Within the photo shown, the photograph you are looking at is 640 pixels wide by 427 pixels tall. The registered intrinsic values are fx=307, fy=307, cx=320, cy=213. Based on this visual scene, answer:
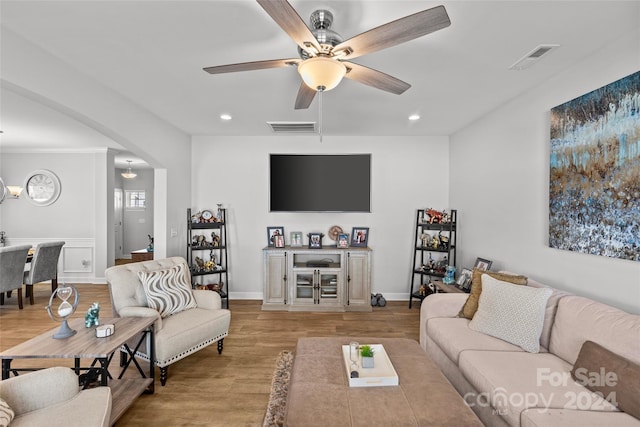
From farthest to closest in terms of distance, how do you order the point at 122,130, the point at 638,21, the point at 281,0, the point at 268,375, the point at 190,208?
the point at 190,208 < the point at 122,130 < the point at 268,375 < the point at 638,21 < the point at 281,0

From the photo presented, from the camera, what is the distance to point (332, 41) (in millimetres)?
1703

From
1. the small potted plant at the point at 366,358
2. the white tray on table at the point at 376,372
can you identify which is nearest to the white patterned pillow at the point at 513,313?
the white tray on table at the point at 376,372

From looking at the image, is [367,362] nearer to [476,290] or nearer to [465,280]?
[476,290]

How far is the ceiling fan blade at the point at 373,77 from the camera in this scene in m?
1.80

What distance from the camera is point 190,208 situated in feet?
14.8

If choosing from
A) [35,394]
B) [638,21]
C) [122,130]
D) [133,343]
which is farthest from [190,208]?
[638,21]

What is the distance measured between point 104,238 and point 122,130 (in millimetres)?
3593

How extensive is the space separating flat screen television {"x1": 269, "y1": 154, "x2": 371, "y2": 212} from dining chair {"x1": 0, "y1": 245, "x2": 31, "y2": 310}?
354 centimetres

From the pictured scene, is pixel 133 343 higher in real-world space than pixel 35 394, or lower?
lower

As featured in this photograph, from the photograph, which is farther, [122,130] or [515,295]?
[122,130]

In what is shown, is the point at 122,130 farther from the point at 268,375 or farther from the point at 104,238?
the point at 104,238

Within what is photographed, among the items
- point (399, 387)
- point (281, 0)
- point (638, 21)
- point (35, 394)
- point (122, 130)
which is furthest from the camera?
point (122, 130)

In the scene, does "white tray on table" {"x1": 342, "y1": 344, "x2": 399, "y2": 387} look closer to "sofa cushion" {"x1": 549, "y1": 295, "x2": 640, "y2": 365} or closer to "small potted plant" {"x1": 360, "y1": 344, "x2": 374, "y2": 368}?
"small potted plant" {"x1": 360, "y1": 344, "x2": 374, "y2": 368}

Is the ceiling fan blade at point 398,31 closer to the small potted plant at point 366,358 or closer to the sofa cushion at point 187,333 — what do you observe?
the small potted plant at point 366,358
